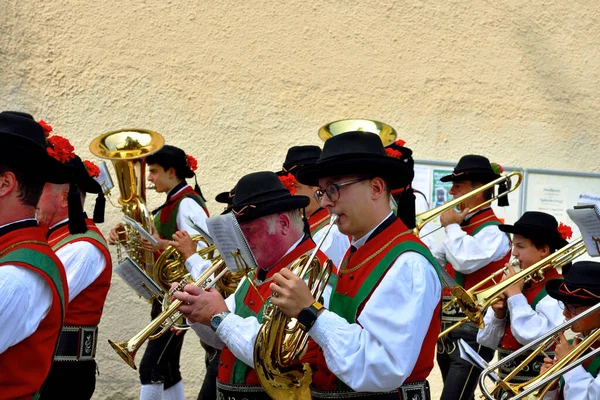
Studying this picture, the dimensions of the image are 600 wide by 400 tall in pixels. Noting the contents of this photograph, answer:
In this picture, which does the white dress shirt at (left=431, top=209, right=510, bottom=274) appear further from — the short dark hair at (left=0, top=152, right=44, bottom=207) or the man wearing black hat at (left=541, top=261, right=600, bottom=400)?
→ the short dark hair at (left=0, top=152, right=44, bottom=207)

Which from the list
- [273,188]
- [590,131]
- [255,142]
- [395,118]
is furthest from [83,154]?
[590,131]

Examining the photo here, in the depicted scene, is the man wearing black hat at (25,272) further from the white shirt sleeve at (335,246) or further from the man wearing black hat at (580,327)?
the white shirt sleeve at (335,246)

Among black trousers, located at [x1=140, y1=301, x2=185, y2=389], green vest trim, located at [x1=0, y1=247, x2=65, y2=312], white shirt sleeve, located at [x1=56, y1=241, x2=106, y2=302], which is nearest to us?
green vest trim, located at [x1=0, y1=247, x2=65, y2=312]

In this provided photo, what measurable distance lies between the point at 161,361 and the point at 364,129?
261 centimetres

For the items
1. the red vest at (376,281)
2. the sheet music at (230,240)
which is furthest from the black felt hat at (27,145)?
the red vest at (376,281)

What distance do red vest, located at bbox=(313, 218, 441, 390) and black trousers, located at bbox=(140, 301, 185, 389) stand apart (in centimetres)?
345

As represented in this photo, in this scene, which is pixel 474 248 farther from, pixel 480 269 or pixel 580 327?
pixel 580 327

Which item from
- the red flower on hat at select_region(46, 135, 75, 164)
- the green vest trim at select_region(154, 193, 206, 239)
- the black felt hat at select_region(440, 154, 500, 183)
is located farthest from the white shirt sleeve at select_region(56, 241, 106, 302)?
the black felt hat at select_region(440, 154, 500, 183)

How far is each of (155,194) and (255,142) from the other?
1107 millimetres

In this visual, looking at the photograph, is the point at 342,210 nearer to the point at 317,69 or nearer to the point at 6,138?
the point at 6,138

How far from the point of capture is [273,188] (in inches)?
156

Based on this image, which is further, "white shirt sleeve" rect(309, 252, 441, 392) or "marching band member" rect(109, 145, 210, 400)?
"marching band member" rect(109, 145, 210, 400)

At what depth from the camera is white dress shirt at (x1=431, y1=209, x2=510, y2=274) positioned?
6258 mm

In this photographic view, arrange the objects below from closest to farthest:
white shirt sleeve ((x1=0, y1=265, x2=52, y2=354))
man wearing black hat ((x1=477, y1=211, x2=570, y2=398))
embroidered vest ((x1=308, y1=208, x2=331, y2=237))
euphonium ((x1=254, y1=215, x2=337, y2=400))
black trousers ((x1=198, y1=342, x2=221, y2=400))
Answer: white shirt sleeve ((x1=0, y1=265, x2=52, y2=354)) → euphonium ((x1=254, y1=215, x2=337, y2=400)) → man wearing black hat ((x1=477, y1=211, x2=570, y2=398)) → embroidered vest ((x1=308, y1=208, x2=331, y2=237)) → black trousers ((x1=198, y1=342, x2=221, y2=400))
